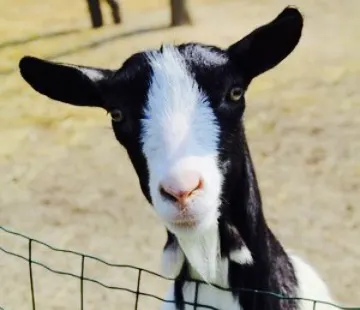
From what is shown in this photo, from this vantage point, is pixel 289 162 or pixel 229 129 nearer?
pixel 229 129

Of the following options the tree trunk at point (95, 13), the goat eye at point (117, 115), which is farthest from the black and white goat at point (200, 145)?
the tree trunk at point (95, 13)

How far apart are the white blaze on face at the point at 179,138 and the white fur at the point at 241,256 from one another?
0.17 meters

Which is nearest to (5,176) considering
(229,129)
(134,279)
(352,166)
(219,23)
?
(134,279)

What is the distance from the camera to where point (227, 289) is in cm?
331

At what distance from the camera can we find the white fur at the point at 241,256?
331 centimetres

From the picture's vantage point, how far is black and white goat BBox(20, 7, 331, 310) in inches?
114

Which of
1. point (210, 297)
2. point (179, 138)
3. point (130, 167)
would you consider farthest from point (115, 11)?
point (179, 138)

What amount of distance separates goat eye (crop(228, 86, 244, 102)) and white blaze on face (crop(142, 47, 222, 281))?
115 millimetres

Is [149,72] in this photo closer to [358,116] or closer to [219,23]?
[358,116]

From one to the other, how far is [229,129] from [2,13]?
23.1 feet

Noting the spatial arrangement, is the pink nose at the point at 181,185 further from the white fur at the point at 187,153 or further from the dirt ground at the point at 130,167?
the dirt ground at the point at 130,167

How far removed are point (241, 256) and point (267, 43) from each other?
763mm

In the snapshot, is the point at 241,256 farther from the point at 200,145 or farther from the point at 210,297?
the point at 200,145

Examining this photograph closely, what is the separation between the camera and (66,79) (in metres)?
3.39
